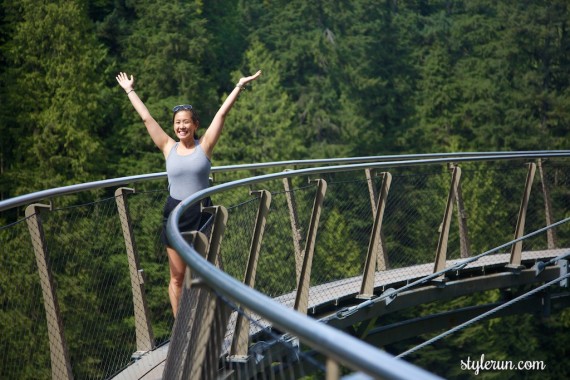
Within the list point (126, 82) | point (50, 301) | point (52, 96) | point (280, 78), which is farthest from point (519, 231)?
point (280, 78)

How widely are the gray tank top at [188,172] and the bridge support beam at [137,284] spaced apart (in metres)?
0.42

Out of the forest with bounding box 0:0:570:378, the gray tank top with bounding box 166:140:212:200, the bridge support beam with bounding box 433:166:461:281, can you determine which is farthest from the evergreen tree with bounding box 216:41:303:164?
the gray tank top with bounding box 166:140:212:200

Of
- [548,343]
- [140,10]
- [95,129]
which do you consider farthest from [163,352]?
[140,10]

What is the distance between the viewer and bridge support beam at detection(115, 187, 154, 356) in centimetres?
643

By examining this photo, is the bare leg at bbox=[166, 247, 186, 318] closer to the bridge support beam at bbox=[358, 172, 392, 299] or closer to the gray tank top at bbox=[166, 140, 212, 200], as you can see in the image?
the gray tank top at bbox=[166, 140, 212, 200]

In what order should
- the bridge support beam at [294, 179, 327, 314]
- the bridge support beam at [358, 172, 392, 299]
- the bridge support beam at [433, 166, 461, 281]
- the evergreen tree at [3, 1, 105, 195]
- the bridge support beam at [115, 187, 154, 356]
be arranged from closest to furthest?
the bridge support beam at [115, 187, 154, 356]
the bridge support beam at [294, 179, 327, 314]
the bridge support beam at [358, 172, 392, 299]
the bridge support beam at [433, 166, 461, 281]
the evergreen tree at [3, 1, 105, 195]

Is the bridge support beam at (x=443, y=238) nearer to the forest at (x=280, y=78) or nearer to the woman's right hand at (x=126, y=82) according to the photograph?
the woman's right hand at (x=126, y=82)

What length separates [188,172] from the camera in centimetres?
609

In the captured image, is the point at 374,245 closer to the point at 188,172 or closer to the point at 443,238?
the point at 443,238

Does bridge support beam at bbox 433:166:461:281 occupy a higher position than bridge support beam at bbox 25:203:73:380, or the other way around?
bridge support beam at bbox 25:203:73:380

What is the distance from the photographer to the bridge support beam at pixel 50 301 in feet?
17.3

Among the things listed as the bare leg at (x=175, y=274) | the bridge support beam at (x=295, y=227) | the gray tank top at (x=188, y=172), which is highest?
the gray tank top at (x=188, y=172)

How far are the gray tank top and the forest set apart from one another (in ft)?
107

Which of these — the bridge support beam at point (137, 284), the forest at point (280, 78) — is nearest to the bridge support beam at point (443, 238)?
the bridge support beam at point (137, 284)
